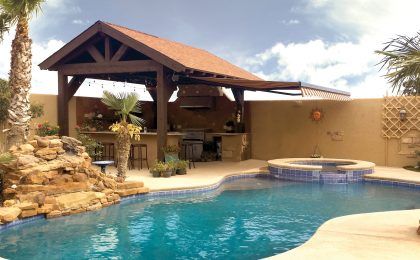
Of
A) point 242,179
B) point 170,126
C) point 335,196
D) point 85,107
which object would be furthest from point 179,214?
point 170,126

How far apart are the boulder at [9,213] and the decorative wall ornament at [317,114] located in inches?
539

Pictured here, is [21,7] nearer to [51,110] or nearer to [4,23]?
[4,23]

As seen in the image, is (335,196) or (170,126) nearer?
(335,196)

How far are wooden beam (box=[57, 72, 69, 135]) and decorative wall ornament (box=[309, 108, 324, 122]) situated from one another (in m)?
10.9

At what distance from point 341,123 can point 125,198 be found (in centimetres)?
1119

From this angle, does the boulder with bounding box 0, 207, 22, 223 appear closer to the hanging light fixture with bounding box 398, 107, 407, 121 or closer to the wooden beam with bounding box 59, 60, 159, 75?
the wooden beam with bounding box 59, 60, 159, 75

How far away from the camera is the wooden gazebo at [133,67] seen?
15.3 meters

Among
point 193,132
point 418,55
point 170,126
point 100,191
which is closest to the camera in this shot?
point 418,55

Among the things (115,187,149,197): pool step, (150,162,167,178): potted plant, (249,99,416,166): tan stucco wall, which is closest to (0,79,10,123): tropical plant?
(150,162,167,178): potted plant

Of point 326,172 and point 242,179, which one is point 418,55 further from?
point 242,179

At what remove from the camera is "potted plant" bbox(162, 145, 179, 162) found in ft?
50.5

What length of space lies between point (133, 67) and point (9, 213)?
8.14m

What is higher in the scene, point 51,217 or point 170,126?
point 170,126

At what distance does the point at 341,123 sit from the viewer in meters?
19.2
